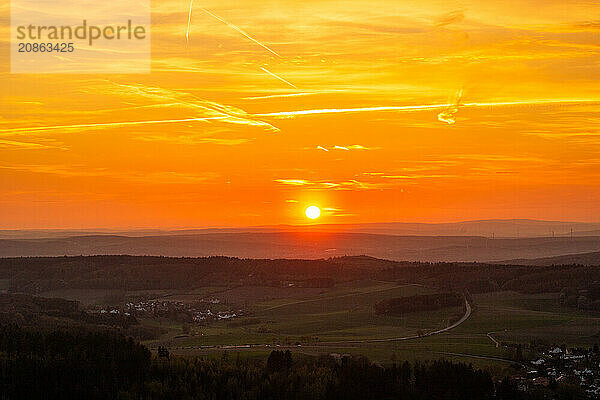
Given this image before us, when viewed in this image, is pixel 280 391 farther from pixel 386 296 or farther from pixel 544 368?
pixel 386 296

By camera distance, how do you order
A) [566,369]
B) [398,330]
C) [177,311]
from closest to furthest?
[566,369] → [398,330] → [177,311]

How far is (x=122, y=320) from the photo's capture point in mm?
157875

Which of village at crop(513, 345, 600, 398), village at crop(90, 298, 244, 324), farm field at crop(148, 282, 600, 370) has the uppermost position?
village at crop(90, 298, 244, 324)

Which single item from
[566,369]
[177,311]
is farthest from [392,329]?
[566,369]

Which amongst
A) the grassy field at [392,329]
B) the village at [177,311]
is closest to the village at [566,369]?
the grassy field at [392,329]

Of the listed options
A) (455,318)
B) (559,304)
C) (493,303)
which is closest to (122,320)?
(455,318)

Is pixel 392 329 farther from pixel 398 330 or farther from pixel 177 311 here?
pixel 177 311

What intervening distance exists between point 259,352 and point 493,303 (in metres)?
69.6

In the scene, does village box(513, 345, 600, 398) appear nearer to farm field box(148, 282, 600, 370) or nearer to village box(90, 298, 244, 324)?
farm field box(148, 282, 600, 370)

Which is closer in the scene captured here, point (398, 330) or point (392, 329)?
point (398, 330)

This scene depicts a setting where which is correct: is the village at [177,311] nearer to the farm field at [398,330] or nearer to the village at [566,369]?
the farm field at [398,330]

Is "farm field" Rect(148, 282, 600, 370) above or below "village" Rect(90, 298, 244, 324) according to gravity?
below

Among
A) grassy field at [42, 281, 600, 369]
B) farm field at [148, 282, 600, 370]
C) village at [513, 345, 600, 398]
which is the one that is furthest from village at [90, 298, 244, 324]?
village at [513, 345, 600, 398]

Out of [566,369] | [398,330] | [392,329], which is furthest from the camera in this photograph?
[392,329]
